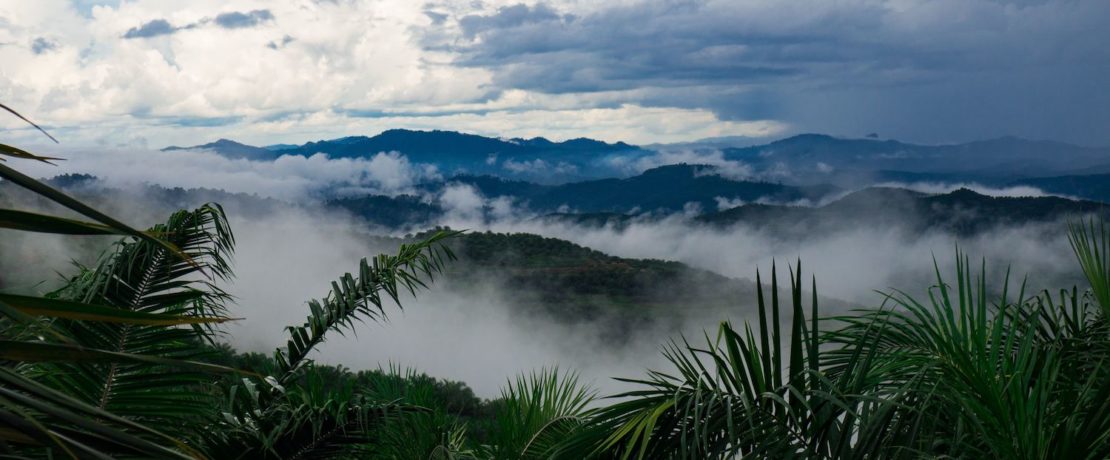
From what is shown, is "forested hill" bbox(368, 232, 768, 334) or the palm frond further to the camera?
"forested hill" bbox(368, 232, 768, 334)

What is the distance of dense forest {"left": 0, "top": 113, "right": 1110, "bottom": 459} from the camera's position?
47.5 inches

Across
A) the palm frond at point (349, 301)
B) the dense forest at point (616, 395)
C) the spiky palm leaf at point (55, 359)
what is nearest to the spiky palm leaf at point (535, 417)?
the dense forest at point (616, 395)

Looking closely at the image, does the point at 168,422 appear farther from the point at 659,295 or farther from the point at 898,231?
the point at 898,231

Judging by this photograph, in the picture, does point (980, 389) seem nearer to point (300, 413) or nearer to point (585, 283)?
point (300, 413)

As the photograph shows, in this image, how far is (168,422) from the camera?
4.11m

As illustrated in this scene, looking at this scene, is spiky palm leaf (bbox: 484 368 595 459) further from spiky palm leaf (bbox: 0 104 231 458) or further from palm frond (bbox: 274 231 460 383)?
spiky palm leaf (bbox: 0 104 231 458)

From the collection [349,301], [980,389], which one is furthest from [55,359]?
[349,301]

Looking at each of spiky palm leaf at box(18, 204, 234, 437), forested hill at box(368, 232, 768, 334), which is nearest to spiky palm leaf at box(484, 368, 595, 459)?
spiky palm leaf at box(18, 204, 234, 437)

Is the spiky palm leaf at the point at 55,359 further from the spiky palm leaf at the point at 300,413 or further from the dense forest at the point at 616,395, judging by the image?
the spiky palm leaf at the point at 300,413

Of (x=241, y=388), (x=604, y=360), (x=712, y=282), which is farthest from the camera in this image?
(x=712, y=282)

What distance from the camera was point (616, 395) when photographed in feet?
11.5

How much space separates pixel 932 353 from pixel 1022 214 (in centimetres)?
12660

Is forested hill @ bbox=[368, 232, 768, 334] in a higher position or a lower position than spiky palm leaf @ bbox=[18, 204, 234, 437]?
lower

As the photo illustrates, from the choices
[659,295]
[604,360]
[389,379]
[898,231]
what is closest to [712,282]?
[659,295]
